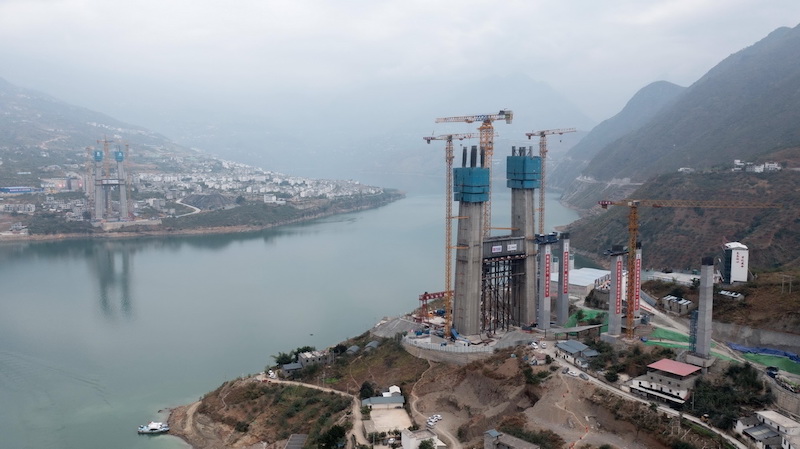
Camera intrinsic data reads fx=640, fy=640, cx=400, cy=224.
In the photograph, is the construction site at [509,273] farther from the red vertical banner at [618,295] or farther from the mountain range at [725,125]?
the mountain range at [725,125]

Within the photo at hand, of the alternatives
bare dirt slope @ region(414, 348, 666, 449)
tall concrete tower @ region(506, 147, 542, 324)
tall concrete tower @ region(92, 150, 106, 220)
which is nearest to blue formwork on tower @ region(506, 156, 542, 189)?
tall concrete tower @ region(506, 147, 542, 324)

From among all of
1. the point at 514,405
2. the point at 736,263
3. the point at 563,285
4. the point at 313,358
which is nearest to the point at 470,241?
the point at 563,285

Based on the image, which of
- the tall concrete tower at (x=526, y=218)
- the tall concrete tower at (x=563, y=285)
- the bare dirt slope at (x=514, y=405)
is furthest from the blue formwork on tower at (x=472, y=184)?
the bare dirt slope at (x=514, y=405)

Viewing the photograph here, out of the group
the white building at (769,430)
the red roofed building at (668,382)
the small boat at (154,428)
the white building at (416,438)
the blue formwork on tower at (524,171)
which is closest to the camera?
the white building at (769,430)

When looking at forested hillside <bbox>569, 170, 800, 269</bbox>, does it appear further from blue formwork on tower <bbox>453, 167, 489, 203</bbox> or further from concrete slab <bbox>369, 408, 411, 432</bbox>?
concrete slab <bbox>369, 408, 411, 432</bbox>

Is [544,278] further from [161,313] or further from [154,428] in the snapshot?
[161,313]

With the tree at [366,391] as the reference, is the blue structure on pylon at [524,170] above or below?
above
